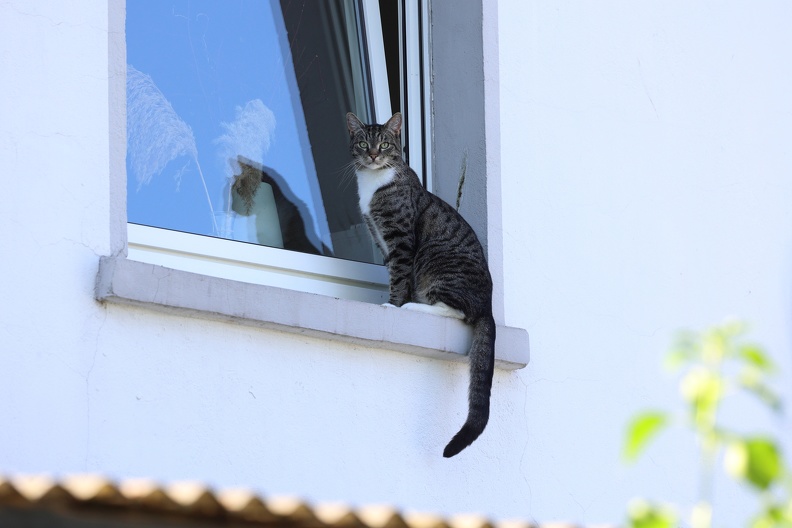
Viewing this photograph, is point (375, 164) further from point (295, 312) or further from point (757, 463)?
point (757, 463)

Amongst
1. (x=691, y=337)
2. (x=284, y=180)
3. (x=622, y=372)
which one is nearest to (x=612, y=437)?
(x=622, y=372)

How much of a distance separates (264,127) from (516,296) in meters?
1.09

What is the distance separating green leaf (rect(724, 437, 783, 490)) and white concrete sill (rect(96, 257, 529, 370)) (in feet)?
7.92

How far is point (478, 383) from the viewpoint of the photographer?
3955 mm

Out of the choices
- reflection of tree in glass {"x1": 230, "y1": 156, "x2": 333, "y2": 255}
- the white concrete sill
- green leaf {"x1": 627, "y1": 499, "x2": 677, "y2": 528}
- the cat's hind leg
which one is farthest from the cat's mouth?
green leaf {"x1": 627, "y1": 499, "x2": 677, "y2": 528}

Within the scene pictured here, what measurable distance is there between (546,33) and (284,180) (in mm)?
1186

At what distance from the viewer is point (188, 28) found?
4289 mm

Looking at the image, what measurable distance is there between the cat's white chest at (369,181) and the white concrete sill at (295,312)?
730mm

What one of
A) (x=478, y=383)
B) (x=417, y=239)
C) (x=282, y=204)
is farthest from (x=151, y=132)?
(x=478, y=383)

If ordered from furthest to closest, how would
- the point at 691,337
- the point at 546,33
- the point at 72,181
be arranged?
the point at 546,33, the point at 72,181, the point at 691,337

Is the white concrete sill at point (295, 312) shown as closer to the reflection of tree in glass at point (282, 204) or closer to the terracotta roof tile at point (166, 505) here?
the reflection of tree in glass at point (282, 204)

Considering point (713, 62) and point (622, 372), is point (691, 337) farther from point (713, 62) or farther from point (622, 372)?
point (713, 62)

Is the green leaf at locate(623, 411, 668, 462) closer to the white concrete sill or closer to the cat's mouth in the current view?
the white concrete sill

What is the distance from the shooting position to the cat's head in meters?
4.54
